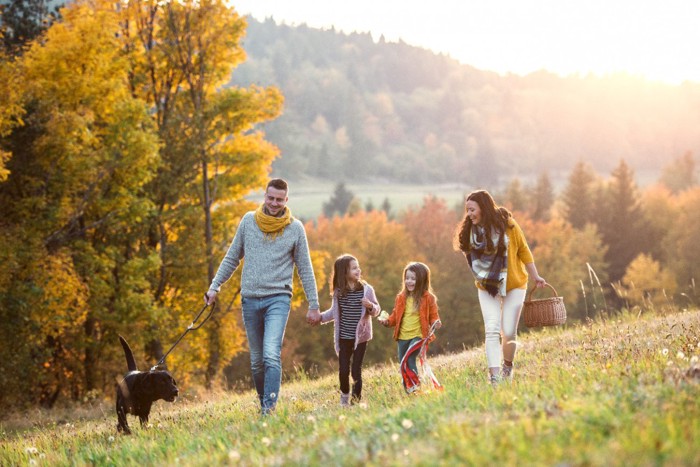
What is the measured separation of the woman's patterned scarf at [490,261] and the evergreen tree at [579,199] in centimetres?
5759

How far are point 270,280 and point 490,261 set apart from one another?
226 cm

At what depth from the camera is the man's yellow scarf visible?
24.8ft

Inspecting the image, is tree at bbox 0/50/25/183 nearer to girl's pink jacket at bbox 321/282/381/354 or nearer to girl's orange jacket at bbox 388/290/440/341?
girl's pink jacket at bbox 321/282/381/354

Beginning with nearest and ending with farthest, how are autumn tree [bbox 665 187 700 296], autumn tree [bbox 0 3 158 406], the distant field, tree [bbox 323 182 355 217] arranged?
autumn tree [bbox 0 3 158 406]
autumn tree [bbox 665 187 700 296]
tree [bbox 323 182 355 217]
the distant field

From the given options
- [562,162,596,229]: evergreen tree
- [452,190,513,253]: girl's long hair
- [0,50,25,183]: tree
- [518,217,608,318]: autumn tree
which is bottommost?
[518,217,608,318]: autumn tree

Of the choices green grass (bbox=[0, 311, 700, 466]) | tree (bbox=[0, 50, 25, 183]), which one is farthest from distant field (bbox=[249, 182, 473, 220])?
green grass (bbox=[0, 311, 700, 466])

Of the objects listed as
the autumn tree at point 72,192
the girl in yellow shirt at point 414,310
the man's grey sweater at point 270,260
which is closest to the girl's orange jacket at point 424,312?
the girl in yellow shirt at point 414,310

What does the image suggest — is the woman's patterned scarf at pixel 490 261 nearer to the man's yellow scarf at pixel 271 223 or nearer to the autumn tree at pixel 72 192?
the man's yellow scarf at pixel 271 223

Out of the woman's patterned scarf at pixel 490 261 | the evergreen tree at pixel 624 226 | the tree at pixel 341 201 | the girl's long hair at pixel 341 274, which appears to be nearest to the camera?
the woman's patterned scarf at pixel 490 261

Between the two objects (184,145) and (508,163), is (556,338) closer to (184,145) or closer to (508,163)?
(184,145)

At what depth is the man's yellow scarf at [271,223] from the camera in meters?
7.56

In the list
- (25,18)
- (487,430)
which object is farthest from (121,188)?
(487,430)

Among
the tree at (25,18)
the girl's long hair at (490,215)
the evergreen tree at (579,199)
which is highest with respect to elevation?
the tree at (25,18)

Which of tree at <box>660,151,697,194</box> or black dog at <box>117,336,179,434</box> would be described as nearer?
black dog at <box>117,336,179,434</box>
